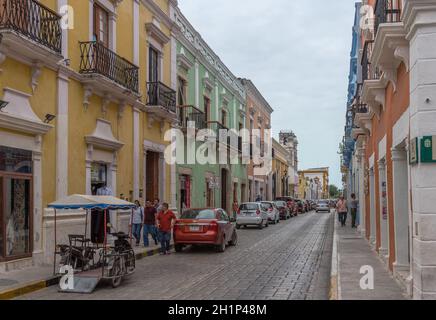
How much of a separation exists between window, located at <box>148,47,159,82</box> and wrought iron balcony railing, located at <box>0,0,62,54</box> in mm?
7614

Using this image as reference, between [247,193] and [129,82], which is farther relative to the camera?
[247,193]

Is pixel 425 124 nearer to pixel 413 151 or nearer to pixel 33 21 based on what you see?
pixel 413 151

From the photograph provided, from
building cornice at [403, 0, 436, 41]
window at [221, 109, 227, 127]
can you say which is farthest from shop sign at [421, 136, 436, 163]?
window at [221, 109, 227, 127]

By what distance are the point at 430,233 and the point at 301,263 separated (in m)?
7.13

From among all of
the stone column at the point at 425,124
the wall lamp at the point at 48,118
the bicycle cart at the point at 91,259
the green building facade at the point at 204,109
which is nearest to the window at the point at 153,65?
the green building facade at the point at 204,109

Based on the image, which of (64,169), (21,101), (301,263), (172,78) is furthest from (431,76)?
(172,78)

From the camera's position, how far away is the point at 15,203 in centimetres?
1205

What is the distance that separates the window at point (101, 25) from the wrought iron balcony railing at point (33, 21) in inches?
125

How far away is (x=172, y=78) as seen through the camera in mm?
23312

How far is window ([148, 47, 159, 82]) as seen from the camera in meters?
20.9

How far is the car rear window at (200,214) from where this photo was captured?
16.8 metres

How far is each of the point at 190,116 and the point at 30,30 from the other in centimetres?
1380

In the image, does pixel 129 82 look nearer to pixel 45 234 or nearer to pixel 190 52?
→ pixel 45 234

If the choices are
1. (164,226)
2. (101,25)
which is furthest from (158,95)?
(164,226)
